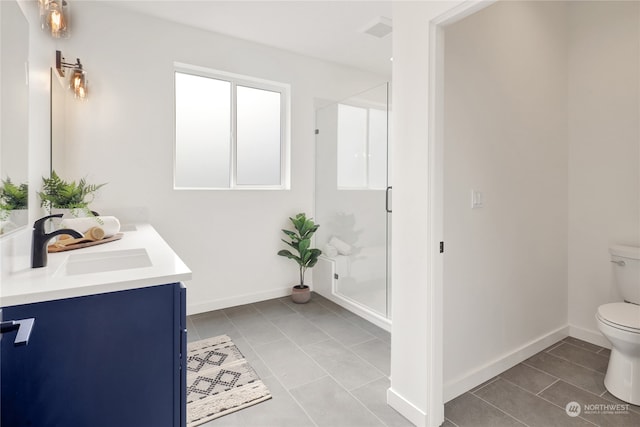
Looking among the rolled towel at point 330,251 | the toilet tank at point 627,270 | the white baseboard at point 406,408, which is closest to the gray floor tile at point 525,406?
the white baseboard at point 406,408

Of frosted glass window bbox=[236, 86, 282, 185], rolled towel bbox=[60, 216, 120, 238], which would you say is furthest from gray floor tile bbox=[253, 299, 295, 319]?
rolled towel bbox=[60, 216, 120, 238]

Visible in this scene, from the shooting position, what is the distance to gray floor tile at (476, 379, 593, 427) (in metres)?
1.68

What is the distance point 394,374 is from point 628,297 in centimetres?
177

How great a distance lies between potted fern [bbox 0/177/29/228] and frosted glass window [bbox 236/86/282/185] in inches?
83.6

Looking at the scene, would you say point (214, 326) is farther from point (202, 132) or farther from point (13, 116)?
point (13, 116)

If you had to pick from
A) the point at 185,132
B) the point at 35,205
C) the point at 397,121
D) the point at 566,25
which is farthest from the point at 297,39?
the point at 35,205

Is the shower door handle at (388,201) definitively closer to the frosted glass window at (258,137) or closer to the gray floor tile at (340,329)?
the gray floor tile at (340,329)

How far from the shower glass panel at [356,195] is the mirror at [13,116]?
2.36 meters

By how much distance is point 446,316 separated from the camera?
1.86 metres

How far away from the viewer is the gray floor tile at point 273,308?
3.12 meters

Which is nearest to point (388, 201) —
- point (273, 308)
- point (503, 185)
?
point (503, 185)

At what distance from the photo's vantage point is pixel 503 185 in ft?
7.02

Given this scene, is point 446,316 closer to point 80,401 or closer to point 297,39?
point 80,401

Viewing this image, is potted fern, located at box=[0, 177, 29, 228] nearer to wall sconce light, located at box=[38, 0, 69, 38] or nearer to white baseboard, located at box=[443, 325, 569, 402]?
wall sconce light, located at box=[38, 0, 69, 38]
